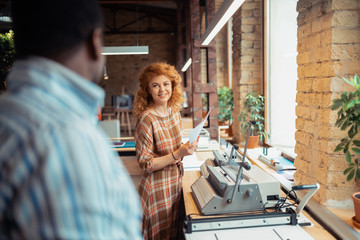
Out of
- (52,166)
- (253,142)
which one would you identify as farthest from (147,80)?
(253,142)

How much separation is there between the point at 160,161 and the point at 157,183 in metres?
0.17

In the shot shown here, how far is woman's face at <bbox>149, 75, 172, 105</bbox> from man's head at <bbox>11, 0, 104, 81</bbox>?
165 centimetres

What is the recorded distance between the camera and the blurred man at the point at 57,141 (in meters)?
0.50

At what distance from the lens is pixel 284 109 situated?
13.4ft

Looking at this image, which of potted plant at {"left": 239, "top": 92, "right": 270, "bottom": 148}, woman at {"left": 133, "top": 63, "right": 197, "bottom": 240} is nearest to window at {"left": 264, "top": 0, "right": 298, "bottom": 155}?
potted plant at {"left": 239, "top": 92, "right": 270, "bottom": 148}

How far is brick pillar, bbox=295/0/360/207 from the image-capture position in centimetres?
191

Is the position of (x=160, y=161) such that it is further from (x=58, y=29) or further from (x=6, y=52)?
(x=6, y=52)

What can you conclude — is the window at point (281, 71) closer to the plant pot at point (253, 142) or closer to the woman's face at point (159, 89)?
the plant pot at point (253, 142)

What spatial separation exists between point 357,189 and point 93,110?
198cm

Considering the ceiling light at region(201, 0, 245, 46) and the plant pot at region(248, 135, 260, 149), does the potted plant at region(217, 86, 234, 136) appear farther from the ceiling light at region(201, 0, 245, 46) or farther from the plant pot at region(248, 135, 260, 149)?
the ceiling light at region(201, 0, 245, 46)

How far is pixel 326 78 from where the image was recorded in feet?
6.54

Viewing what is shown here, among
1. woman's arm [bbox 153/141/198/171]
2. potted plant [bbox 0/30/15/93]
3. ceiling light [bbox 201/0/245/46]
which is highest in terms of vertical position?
potted plant [bbox 0/30/15/93]

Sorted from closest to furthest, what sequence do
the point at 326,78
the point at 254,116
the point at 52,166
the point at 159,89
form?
1. the point at 52,166
2. the point at 326,78
3. the point at 159,89
4. the point at 254,116

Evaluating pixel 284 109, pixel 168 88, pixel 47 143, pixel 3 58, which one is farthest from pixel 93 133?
pixel 3 58
